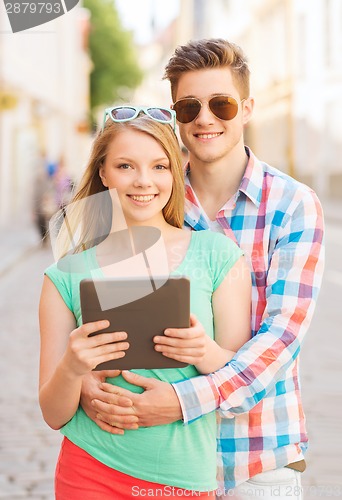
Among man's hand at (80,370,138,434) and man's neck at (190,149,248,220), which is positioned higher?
man's neck at (190,149,248,220)

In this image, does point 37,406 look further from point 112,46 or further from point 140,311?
point 112,46

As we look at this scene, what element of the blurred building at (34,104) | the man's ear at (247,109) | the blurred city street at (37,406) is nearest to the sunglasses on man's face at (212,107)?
the man's ear at (247,109)

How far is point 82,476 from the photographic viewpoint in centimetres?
208

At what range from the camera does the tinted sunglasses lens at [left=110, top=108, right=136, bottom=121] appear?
219 centimetres


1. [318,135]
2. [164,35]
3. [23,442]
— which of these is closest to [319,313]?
[23,442]

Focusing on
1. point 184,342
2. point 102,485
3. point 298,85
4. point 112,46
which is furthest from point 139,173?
point 112,46

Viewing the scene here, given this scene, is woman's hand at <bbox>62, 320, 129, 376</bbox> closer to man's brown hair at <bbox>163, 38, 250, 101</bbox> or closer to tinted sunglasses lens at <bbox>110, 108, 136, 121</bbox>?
tinted sunglasses lens at <bbox>110, 108, 136, 121</bbox>

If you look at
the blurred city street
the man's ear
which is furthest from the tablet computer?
the blurred city street

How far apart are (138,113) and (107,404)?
0.69m

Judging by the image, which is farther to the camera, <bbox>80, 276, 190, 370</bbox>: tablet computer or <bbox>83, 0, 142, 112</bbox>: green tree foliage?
<bbox>83, 0, 142, 112</bbox>: green tree foliage

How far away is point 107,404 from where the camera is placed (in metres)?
2.03

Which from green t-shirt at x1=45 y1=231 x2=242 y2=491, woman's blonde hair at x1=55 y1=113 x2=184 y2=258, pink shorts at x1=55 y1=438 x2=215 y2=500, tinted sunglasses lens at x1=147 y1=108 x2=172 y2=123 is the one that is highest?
tinted sunglasses lens at x1=147 y1=108 x2=172 y2=123

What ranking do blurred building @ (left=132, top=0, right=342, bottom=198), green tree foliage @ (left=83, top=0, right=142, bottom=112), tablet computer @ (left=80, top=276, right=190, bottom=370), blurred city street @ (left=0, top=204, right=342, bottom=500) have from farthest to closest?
green tree foliage @ (left=83, top=0, right=142, bottom=112)
blurred building @ (left=132, top=0, right=342, bottom=198)
blurred city street @ (left=0, top=204, right=342, bottom=500)
tablet computer @ (left=80, top=276, right=190, bottom=370)

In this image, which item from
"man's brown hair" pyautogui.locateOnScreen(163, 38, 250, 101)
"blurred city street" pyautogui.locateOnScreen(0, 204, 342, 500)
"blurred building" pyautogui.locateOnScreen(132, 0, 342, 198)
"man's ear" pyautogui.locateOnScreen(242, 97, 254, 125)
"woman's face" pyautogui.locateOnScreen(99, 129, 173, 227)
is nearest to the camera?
"woman's face" pyautogui.locateOnScreen(99, 129, 173, 227)
